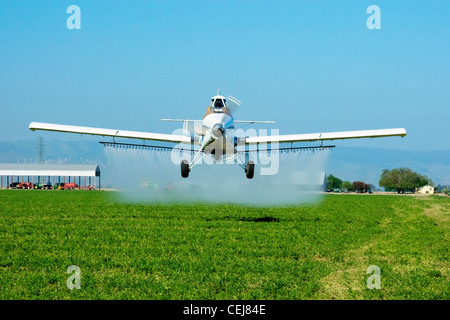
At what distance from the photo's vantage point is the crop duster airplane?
27.3 metres

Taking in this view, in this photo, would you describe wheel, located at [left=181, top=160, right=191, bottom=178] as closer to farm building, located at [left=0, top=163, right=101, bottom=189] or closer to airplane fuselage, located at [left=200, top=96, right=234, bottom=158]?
airplane fuselage, located at [left=200, top=96, right=234, bottom=158]

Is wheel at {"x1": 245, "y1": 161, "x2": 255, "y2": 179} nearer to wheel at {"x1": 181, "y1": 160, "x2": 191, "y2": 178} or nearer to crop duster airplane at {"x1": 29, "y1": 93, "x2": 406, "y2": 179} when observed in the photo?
crop duster airplane at {"x1": 29, "y1": 93, "x2": 406, "y2": 179}

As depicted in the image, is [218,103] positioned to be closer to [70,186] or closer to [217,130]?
[217,130]

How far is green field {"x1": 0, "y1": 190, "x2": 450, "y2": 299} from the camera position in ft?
50.6

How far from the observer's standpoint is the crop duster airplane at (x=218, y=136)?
27.3m

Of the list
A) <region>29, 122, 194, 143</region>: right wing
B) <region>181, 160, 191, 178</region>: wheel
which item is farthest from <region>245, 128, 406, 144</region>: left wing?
<region>181, 160, 191, 178</region>: wheel

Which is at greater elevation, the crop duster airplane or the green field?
the crop duster airplane

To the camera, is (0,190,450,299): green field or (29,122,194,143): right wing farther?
(29,122,194,143): right wing

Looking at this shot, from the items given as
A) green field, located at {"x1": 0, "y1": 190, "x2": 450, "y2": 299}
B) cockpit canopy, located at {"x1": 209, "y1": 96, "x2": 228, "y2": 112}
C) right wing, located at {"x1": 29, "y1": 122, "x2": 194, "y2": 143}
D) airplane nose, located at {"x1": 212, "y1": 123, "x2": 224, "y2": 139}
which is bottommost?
green field, located at {"x1": 0, "y1": 190, "x2": 450, "y2": 299}

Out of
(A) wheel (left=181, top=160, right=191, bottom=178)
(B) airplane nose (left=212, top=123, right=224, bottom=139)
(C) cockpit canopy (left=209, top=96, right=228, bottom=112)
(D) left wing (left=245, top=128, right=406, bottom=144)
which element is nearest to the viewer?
(B) airplane nose (left=212, top=123, right=224, bottom=139)

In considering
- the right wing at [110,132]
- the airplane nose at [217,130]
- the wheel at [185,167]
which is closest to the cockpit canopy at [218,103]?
the airplane nose at [217,130]

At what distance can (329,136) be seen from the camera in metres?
32.7

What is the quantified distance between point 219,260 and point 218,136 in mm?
8229

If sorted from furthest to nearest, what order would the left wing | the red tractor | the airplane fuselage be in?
1. the red tractor
2. the left wing
3. the airplane fuselage
